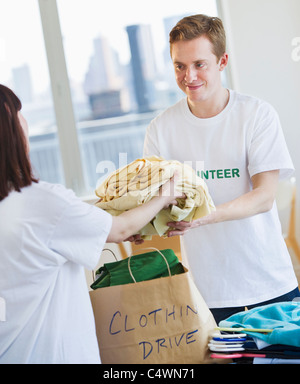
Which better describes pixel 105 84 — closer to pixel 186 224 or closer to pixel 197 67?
pixel 197 67

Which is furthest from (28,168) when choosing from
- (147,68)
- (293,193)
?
(147,68)

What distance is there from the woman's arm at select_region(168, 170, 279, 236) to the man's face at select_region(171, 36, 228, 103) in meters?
0.33

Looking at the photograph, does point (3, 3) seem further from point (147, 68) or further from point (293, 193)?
point (293, 193)

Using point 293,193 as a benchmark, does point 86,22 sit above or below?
above

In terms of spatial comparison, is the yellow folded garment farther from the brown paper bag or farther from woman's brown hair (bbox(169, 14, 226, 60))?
woman's brown hair (bbox(169, 14, 226, 60))

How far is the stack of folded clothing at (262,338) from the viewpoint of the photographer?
120cm

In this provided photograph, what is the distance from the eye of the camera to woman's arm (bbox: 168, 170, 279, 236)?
1.62 meters

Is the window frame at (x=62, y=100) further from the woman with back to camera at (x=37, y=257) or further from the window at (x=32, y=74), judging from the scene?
the woman with back to camera at (x=37, y=257)

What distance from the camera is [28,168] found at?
3.87ft

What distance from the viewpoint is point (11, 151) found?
1.16m

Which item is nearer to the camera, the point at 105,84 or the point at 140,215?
the point at 140,215

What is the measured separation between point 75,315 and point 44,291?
9 centimetres

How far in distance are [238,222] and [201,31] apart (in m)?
0.62

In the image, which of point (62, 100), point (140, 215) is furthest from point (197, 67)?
point (62, 100)
